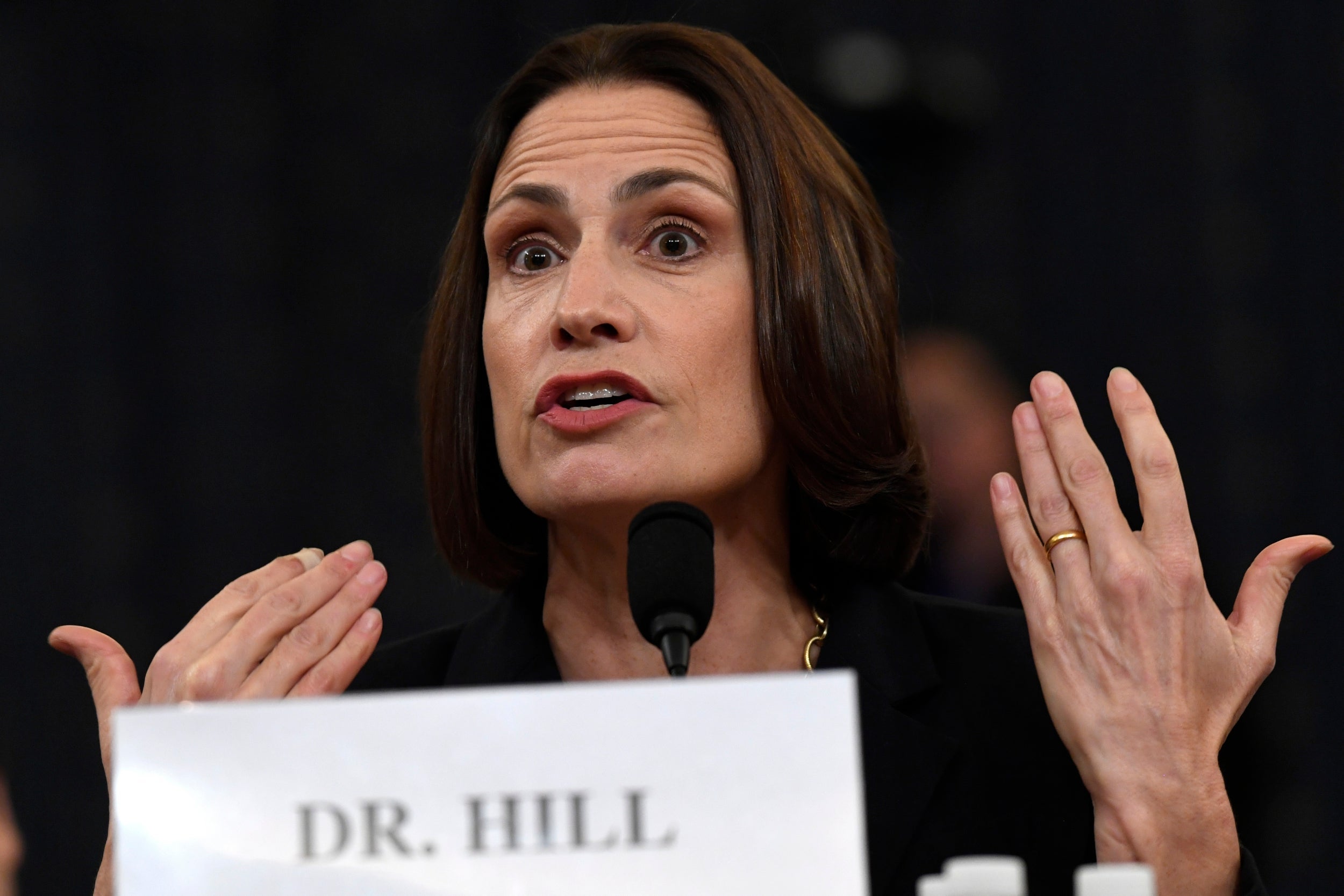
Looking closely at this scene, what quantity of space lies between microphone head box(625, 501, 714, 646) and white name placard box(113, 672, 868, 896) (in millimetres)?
295

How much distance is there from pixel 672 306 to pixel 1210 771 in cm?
71

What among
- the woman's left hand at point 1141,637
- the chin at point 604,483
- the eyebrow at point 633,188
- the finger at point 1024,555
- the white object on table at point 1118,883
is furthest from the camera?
the eyebrow at point 633,188

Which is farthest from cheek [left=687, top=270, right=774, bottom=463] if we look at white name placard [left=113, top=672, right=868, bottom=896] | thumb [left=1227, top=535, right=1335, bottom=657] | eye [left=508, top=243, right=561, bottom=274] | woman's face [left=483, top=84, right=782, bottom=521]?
white name placard [left=113, top=672, right=868, bottom=896]

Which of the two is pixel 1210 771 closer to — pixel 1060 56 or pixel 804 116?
pixel 804 116

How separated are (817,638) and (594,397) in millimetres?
430

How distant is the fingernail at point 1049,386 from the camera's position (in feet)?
4.63

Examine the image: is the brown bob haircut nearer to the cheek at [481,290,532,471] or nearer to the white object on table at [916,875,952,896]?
the cheek at [481,290,532,471]

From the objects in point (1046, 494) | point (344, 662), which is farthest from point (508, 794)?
point (1046, 494)

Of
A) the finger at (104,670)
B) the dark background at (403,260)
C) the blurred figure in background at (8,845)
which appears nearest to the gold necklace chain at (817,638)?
the finger at (104,670)

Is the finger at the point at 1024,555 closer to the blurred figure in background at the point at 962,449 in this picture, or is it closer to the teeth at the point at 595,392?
the teeth at the point at 595,392

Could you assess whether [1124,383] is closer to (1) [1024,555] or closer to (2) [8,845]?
(1) [1024,555]

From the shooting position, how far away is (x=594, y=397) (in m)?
1.49

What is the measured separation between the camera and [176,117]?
315cm

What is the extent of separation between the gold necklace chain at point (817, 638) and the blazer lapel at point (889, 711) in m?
0.02
